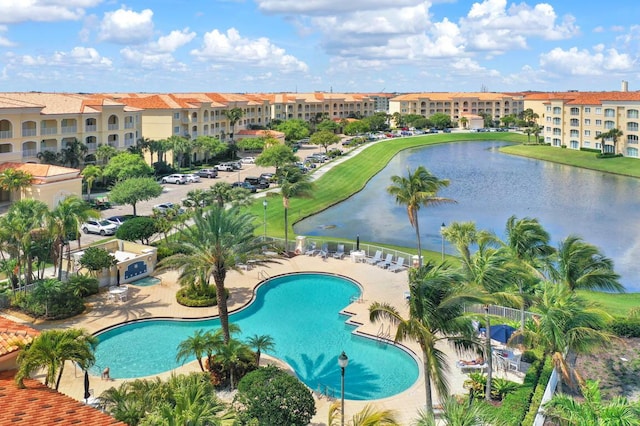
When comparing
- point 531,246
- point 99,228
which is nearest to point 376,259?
point 531,246

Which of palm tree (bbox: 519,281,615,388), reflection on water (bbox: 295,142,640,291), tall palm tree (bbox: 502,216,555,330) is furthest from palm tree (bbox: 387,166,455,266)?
palm tree (bbox: 519,281,615,388)

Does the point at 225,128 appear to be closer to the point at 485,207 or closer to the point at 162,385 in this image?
the point at 485,207

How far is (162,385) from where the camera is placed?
1597cm

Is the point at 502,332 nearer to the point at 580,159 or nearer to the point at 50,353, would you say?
the point at 50,353

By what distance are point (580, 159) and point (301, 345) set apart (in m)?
86.2

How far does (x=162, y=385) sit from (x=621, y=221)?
158 ft

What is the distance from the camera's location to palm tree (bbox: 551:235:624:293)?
21.7 metres

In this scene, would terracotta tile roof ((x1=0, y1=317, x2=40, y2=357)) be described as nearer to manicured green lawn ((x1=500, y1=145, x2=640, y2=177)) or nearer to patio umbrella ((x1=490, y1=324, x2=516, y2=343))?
patio umbrella ((x1=490, y1=324, x2=516, y2=343))

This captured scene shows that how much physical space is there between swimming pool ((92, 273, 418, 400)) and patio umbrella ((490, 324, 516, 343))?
11.6 feet

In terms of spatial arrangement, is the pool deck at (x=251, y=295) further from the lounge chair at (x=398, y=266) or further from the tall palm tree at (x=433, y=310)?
the tall palm tree at (x=433, y=310)

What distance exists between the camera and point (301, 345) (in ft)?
82.1

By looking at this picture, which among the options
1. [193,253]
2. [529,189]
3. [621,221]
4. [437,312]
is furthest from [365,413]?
[529,189]

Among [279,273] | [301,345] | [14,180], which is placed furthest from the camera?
[14,180]

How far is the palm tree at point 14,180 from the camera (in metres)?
47.1
